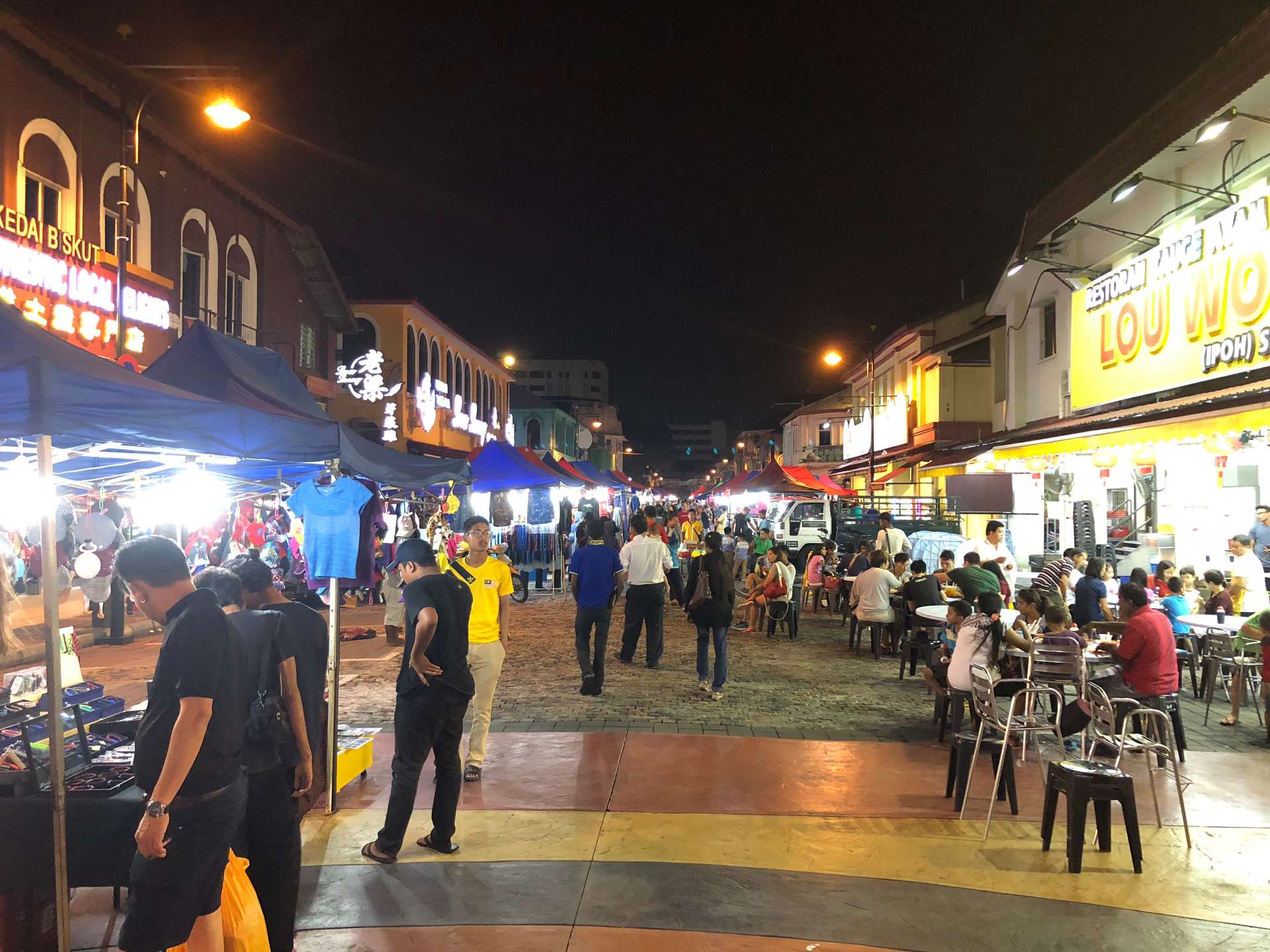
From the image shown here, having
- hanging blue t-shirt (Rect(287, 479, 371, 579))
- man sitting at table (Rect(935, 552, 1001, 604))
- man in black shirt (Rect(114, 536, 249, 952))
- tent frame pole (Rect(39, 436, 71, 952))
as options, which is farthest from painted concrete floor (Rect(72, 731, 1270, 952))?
man sitting at table (Rect(935, 552, 1001, 604))

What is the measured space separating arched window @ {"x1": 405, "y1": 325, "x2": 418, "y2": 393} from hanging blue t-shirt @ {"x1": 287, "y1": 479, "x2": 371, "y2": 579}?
854 inches

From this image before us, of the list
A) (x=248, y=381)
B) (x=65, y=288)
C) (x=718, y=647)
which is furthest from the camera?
(x=65, y=288)

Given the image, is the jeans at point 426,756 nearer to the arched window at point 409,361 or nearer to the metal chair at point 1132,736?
the metal chair at point 1132,736

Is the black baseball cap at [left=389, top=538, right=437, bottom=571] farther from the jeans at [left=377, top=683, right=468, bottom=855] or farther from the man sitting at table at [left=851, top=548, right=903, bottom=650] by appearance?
the man sitting at table at [left=851, top=548, right=903, bottom=650]

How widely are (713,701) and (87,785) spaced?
6.10 metres

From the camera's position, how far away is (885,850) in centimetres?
514

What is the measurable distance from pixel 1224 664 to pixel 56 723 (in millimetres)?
10094

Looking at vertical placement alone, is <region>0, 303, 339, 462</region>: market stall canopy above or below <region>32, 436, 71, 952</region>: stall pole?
above

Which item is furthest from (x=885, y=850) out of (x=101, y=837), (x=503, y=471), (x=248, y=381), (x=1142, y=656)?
(x=503, y=471)

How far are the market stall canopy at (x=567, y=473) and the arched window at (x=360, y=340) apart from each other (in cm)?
945

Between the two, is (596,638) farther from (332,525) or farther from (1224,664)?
(1224,664)

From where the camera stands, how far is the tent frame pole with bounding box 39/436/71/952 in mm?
3521

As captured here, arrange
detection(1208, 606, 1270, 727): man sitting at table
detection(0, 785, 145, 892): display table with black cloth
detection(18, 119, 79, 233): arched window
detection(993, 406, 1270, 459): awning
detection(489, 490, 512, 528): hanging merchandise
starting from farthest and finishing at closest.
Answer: detection(489, 490, 512, 528): hanging merchandise → detection(18, 119, 79, 233): arched window → detection(993, 406, 1270, 459): awning → detection(1208, 606, 1270, 727): man sitting at table → detection(0, 785, 145, 892): display table with black cloth

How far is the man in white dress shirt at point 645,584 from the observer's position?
33.1ft
